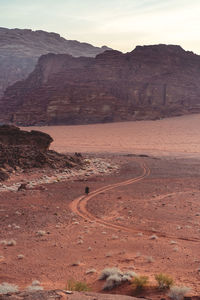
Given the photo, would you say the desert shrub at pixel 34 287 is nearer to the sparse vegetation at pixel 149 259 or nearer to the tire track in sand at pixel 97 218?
the sparse vegetation at pixel 149 259

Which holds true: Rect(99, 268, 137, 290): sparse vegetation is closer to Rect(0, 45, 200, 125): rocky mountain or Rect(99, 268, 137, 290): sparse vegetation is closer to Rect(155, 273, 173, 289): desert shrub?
Rect(155, 273, 173, 289): desert shrub

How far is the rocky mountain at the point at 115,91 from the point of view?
8844cm

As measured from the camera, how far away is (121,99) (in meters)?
91.2

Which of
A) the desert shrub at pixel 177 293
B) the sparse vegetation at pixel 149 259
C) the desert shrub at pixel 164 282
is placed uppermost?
the desert shrub at pixel 177 293

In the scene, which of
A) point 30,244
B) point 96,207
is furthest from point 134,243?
point 96,207

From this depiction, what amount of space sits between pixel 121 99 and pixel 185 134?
3012 cm

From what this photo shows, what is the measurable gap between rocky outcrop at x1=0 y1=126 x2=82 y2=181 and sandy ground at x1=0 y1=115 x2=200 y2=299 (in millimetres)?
2991

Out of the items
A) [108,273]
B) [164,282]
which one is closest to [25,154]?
[108,273]

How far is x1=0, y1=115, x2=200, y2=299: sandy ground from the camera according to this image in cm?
820

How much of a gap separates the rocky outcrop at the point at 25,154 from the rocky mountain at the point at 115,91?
5959 centimetres

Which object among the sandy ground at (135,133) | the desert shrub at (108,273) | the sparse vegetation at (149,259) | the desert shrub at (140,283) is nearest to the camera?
the desert shrub at (140,283)

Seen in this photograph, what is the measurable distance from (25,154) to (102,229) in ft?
45.4

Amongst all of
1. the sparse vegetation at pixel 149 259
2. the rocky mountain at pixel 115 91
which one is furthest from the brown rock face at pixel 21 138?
the rocky mountain at pixel 115 91

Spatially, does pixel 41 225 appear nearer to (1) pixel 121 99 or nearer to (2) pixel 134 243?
(2) pixel 134 243
